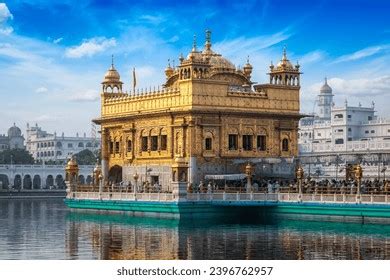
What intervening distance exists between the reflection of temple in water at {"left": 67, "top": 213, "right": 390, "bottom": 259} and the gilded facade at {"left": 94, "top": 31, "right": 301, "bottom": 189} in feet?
15.6

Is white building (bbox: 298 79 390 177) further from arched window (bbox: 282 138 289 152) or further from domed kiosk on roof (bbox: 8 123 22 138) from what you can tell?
arched window (bbox: 282 138 289 152)

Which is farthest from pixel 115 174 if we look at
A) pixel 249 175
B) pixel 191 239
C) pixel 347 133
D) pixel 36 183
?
pixel 36 183

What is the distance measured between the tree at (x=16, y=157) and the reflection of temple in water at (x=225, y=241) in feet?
137

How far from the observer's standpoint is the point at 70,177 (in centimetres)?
3253

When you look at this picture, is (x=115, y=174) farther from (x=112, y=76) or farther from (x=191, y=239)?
(x=191, y=239)

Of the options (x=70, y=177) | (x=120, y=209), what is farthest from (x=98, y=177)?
(x=120, y=209)

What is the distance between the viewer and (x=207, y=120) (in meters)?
29.2

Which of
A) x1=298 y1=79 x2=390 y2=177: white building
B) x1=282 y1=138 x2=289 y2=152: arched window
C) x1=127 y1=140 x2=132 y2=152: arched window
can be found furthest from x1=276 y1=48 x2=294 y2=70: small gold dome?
x1=298 y1=79 x2=390 y2=177: white building

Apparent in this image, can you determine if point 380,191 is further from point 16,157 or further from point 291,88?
point 16,157

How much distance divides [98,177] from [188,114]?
222 inches

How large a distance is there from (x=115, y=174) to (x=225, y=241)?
14.3 m

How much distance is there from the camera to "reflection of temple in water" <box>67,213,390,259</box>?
17.0 m

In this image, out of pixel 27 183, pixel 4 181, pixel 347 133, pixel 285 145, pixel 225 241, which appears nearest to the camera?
pixel 225 241

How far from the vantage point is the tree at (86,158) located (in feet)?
231
